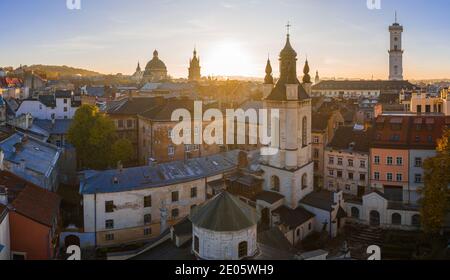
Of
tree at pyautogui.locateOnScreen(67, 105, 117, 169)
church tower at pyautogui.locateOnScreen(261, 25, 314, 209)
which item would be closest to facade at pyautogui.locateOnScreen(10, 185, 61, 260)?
church tower at pyautogui.locateOnScreen(261, 25, 314, 209)

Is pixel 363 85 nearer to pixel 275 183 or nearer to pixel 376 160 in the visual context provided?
pixel 376 160

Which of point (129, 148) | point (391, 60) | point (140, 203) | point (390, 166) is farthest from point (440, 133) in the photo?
point (391, 60)

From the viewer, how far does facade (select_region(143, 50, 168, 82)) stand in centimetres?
11662

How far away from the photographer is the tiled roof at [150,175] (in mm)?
25078

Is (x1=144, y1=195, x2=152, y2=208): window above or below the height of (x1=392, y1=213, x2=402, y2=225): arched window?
above

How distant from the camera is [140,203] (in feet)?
84.4

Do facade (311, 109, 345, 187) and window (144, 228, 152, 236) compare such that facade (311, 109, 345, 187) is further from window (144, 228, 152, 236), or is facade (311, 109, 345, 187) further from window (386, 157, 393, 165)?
window (144, 228, 152, 236)

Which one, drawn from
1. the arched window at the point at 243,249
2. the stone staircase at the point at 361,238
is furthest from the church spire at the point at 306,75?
the arched window at the point at 243,249

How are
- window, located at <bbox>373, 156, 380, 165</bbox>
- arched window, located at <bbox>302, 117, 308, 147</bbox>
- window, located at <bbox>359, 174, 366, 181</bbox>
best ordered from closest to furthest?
arched window, located at <bbox>302, 117, 308, 147</bbox>, window, located at <bbox>373, 156, 380, 165</bbox>, window, located at <bbox>359, 174, 366, 181</bbox>

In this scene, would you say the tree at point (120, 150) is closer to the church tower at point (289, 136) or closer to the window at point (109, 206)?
the window at point (109, 206)

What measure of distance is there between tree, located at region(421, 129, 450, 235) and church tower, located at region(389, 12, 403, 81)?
297 ft

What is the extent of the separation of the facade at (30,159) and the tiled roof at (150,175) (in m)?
2.60

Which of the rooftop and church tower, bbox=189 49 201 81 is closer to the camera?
the rooftop
